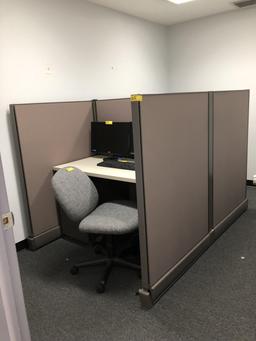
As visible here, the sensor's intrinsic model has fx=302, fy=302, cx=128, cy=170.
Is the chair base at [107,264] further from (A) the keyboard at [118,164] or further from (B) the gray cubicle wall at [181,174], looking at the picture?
(A) the keyboard at [118,164]

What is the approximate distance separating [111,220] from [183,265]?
663 mm

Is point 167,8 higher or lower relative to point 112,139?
higher

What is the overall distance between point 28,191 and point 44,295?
94cm

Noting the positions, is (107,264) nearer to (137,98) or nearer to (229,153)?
(137,98)

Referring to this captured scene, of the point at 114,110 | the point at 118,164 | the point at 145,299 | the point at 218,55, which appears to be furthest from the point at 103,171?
the point at 218,55

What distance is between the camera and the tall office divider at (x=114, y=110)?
298 centimetres

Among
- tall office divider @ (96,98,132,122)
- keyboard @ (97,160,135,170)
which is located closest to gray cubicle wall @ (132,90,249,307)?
keyboard @ (97,160,135,170)

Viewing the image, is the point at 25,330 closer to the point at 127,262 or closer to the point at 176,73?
the point at 127,262

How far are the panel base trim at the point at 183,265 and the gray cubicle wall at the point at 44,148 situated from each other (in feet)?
3.62

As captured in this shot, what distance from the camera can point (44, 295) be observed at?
2.12 metres

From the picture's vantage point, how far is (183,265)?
7.45 feet

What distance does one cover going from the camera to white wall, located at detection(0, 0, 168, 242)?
8.41 feet

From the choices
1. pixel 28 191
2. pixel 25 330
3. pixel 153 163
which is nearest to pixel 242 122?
pixel 153 163

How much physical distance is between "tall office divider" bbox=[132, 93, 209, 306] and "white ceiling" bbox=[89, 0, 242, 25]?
1730 millimetres
